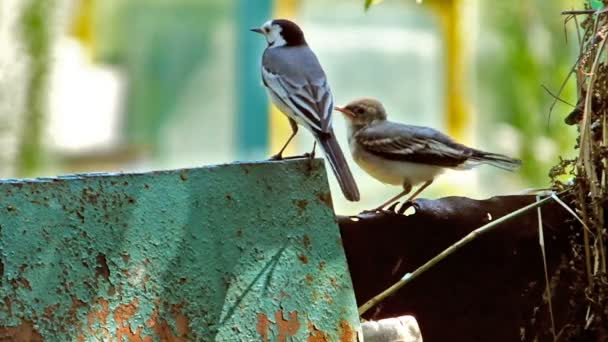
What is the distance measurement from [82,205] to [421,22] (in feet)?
32.7

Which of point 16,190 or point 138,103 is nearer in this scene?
point 16,190

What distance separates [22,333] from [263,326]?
0.55 m

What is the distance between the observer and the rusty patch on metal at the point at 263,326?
3025 mm

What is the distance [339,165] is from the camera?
4250mm

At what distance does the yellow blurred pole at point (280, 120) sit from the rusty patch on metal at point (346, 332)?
8.32m

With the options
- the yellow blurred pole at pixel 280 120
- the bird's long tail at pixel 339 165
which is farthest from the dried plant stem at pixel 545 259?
the yellow blurred pole at pixel 280 120

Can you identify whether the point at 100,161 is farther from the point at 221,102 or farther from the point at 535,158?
the point at 535,158

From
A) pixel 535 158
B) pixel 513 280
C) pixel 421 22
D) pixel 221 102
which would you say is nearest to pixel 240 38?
pixel 221 102

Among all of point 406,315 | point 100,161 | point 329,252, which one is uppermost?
point 329,252

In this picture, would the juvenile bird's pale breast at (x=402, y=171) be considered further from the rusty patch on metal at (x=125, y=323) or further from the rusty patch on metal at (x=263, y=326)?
the rusty patch on metal at (x=125, y=323)

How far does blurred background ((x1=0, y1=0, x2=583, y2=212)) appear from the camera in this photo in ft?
33.8

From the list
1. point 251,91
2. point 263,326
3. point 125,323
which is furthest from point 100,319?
point 251,91

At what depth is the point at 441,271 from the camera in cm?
358

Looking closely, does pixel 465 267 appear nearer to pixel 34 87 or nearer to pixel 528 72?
pixel 34 87
